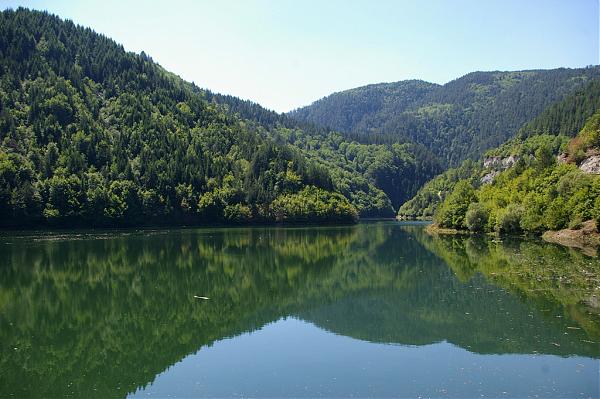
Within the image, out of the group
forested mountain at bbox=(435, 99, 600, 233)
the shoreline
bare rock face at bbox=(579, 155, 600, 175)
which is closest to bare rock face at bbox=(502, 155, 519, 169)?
forested mountain at bbox=(435, 99, 600, 233)

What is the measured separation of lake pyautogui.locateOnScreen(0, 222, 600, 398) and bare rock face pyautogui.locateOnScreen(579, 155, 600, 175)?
154ft

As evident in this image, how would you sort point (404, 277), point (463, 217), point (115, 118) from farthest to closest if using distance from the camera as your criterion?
point (115, 118), point (463, 217), point (404, 277)

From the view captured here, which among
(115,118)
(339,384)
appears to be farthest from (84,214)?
(339,384)

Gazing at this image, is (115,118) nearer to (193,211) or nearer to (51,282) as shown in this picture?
(193,211)

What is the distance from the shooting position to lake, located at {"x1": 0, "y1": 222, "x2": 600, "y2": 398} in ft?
74.0

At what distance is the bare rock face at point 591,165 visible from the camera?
98188 millimetres

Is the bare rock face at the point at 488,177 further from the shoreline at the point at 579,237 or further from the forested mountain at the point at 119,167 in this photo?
the shoreline at the point at 579,237

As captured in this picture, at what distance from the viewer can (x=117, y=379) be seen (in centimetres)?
2403

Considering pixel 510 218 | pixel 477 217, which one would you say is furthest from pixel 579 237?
pixel 477 217

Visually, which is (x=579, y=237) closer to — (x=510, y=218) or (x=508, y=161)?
(x=510, y=218)

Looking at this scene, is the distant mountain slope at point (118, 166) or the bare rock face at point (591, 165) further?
the distant mountain slope at point (118, 166)

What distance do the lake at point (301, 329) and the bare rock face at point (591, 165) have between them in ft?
154

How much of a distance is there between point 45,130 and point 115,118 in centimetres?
3569

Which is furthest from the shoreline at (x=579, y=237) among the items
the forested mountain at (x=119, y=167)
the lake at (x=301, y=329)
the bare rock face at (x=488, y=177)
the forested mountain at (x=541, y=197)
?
the bare rock face at (x=488, y=177)
